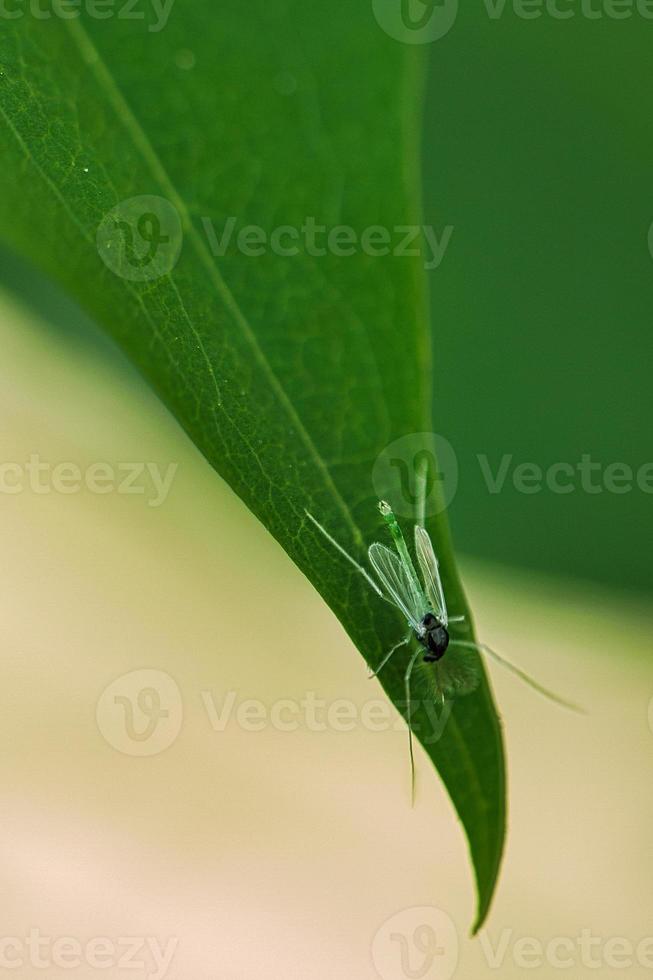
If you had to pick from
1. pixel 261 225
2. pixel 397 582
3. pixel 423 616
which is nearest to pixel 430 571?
pixel 397 582

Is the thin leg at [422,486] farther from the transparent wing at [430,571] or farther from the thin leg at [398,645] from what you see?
the thin leg at [398,645]

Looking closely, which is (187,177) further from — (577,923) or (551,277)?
(551,277)

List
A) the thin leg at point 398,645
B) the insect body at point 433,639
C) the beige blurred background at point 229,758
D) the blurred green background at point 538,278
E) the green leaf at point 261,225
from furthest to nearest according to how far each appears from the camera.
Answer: the blurred green background at point 538,278 → the beige blurred background at point 229,758 → the insect body at point 433,639 → the thin leg at point 398,645 → the green leaf at point 261,225

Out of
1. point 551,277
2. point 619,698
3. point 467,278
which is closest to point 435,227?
point 467,278

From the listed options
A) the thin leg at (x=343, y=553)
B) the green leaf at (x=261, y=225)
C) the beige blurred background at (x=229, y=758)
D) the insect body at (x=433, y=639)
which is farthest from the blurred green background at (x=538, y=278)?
the green leaf at (x=261, y=225)

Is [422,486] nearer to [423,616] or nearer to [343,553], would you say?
[343,553]

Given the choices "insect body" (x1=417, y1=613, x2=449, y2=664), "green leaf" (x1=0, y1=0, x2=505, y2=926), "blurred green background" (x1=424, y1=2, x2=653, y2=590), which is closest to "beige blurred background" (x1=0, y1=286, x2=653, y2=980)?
"blurred green background" (x1=424, y1=2, x2=653, y2=590)
